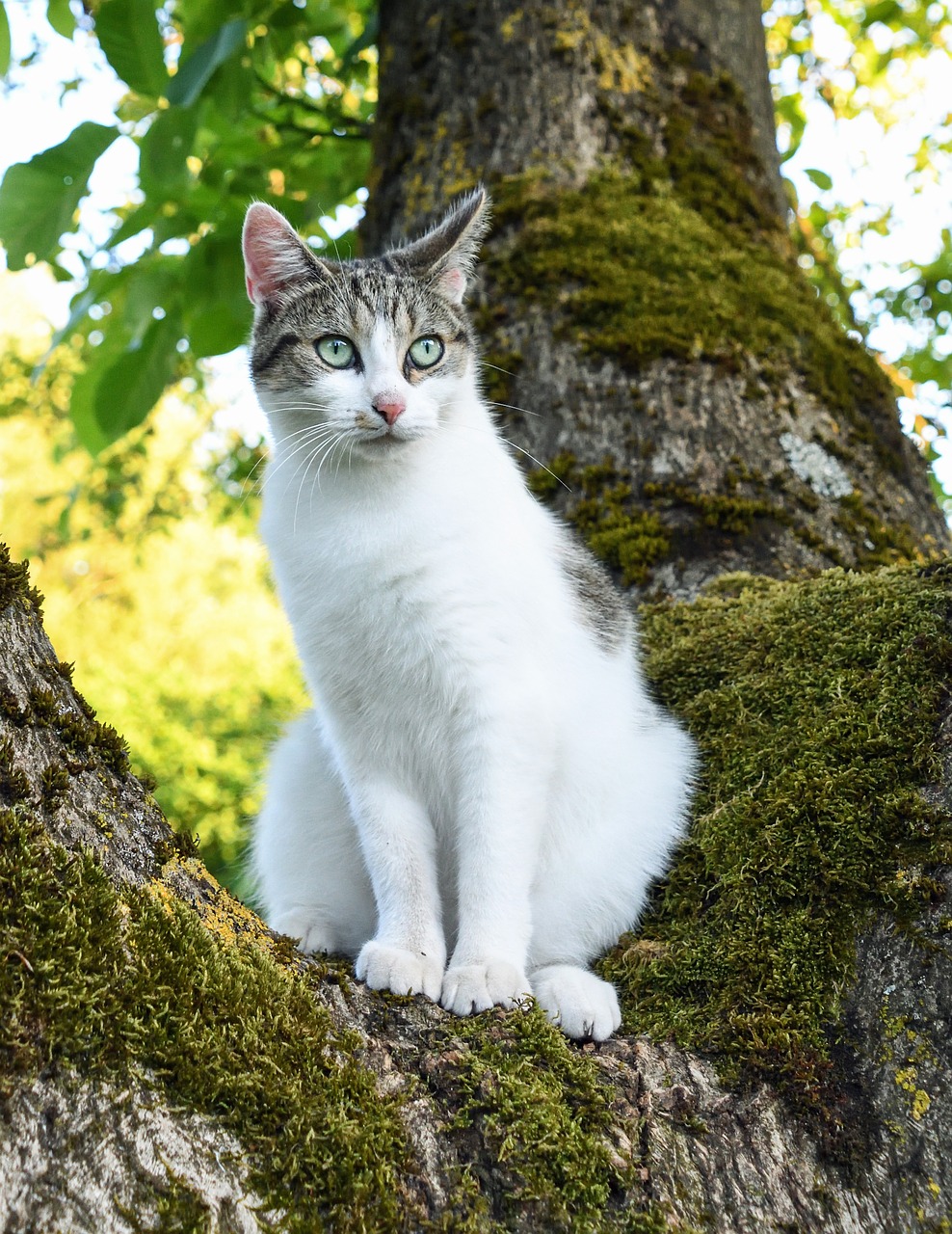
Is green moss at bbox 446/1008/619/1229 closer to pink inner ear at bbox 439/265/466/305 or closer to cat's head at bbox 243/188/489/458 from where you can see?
A: cat's head at bbox 243/188/489/458

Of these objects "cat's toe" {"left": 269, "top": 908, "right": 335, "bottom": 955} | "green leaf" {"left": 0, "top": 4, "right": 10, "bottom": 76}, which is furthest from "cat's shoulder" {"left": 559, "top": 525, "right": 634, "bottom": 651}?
"green leaf" {"left": 0, "top": 4, "right": 10, "bottom": 76}

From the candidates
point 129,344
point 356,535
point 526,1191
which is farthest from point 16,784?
point 129,344

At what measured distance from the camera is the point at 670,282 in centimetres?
392

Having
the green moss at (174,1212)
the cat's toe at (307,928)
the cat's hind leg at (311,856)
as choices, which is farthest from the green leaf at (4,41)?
the green moss at (174,1212)

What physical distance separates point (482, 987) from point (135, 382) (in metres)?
3.20

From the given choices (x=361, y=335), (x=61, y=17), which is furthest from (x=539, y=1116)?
(x=61, y=17)

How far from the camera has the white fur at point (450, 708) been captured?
2402 millimetres

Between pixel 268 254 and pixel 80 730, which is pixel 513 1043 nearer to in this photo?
pixel 80 730

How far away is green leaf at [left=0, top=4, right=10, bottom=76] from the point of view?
139 inches

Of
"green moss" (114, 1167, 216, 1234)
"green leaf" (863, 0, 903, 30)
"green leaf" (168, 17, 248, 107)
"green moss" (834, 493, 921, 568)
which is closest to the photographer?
"green moss" (114, 1167, 216, 1234)

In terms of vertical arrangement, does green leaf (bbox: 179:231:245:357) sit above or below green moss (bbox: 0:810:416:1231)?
above

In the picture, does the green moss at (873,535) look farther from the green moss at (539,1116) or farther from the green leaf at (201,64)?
the green leaf at (201,64)

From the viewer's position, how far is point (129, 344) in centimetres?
465

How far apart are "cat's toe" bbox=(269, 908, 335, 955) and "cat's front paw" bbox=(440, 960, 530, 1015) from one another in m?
0.61
